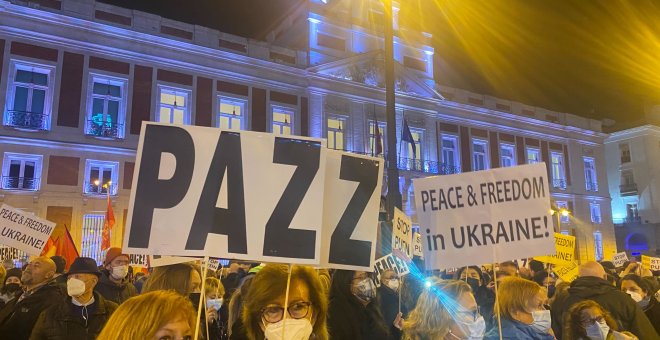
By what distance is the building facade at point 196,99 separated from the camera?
1908 centimetres

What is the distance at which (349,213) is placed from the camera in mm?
3719

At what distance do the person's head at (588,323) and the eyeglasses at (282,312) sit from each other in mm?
2154

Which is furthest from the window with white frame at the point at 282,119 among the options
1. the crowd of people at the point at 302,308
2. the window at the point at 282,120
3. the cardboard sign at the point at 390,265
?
the crowd of people at the point at 302,308

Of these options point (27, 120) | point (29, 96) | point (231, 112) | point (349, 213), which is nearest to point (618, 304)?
point (349, 213)

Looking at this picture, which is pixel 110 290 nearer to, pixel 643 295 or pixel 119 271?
pixel 119 271

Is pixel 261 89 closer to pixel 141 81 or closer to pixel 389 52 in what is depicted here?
pixel 141 81

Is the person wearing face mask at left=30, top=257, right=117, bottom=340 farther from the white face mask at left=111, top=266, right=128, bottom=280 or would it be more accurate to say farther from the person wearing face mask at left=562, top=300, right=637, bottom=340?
the person wearing face mask at left=562, top=300, right=637, bottom=340

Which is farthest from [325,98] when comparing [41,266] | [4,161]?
[41,266]

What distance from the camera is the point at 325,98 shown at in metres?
25.8

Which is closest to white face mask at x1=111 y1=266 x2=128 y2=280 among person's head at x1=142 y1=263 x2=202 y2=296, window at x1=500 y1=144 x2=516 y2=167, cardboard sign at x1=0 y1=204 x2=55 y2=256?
person's head at x1=142 y1=263 x2=202 y2=296

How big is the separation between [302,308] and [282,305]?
5.2 inches

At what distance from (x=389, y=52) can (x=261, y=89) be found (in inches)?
594

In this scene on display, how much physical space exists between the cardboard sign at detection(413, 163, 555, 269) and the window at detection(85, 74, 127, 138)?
61.5 ft

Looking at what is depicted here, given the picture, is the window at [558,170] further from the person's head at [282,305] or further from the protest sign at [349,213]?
the person's head at [282,305]
